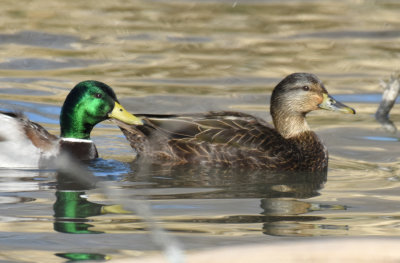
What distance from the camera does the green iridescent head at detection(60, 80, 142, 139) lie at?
800cm

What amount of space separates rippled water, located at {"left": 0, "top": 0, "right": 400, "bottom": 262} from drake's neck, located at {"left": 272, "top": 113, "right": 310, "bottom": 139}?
413 millimetres

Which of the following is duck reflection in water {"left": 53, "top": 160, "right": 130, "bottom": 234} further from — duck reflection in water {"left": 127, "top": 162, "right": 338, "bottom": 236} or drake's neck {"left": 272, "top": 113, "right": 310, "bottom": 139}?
drake's neck {"left": 272, "top": 113, "right": 310, "bottom": 139}

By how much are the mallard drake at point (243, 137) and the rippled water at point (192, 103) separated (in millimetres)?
194

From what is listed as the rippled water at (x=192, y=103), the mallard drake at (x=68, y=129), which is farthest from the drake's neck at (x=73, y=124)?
the rippled water at (x=192, y=103)

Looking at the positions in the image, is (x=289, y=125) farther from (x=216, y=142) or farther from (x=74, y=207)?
(x=74, y=207)

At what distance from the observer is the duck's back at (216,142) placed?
26.3 ft

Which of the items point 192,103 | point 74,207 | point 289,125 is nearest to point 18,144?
point 74,207

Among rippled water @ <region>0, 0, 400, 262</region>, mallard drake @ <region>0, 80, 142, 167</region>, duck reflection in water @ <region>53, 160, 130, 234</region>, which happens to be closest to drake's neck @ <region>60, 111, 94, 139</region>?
mallard drake @ <region>0, 80, 142, 167</region>

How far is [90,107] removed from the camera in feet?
26.2

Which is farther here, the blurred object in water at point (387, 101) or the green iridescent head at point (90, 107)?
the blurred object in water at point (387, 101)

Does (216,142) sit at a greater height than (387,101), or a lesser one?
lesser

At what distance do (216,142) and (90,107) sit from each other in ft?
3.65

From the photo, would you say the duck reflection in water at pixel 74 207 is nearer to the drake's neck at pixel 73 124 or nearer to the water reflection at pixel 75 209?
the water reflection at pixel 75 209

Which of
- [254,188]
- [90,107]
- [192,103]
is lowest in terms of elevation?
[254,188]
